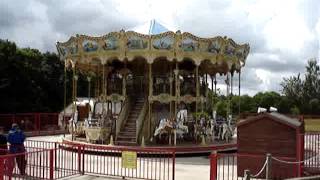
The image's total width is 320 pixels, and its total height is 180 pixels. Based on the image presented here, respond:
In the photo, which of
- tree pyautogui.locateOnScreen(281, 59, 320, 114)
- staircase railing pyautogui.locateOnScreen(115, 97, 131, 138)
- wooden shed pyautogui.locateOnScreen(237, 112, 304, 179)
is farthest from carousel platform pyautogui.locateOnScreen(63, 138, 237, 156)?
tree pyautogui.locateOnScreen(281, 59, 320, 114)

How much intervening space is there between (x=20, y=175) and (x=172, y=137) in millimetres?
8296

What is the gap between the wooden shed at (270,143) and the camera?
13141 mm

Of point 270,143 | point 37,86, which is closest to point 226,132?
point 270,143

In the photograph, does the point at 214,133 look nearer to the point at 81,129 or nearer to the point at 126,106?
the point at 126,106

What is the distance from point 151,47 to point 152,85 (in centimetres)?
282

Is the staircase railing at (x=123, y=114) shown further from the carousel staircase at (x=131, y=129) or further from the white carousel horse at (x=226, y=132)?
the white carousel horse at (x=226, y=132)

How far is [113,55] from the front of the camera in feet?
68.5

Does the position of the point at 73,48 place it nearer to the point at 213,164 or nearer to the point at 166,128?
the point at 166,128

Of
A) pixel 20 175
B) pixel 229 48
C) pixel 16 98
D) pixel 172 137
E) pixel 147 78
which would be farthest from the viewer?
pixel 16 98

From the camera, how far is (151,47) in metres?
20.0

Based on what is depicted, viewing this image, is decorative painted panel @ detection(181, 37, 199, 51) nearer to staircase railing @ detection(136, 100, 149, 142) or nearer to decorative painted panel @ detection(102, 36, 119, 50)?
decorative painted panel @ detection(102, 36, 119, 50)

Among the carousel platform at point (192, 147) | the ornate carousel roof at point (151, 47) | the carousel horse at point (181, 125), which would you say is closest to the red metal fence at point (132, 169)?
the carousel platform at point (192, 147)

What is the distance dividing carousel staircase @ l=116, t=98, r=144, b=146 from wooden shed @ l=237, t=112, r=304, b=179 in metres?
7.55

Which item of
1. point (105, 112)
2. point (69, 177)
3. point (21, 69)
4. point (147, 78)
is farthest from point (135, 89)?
point (21, 69)
